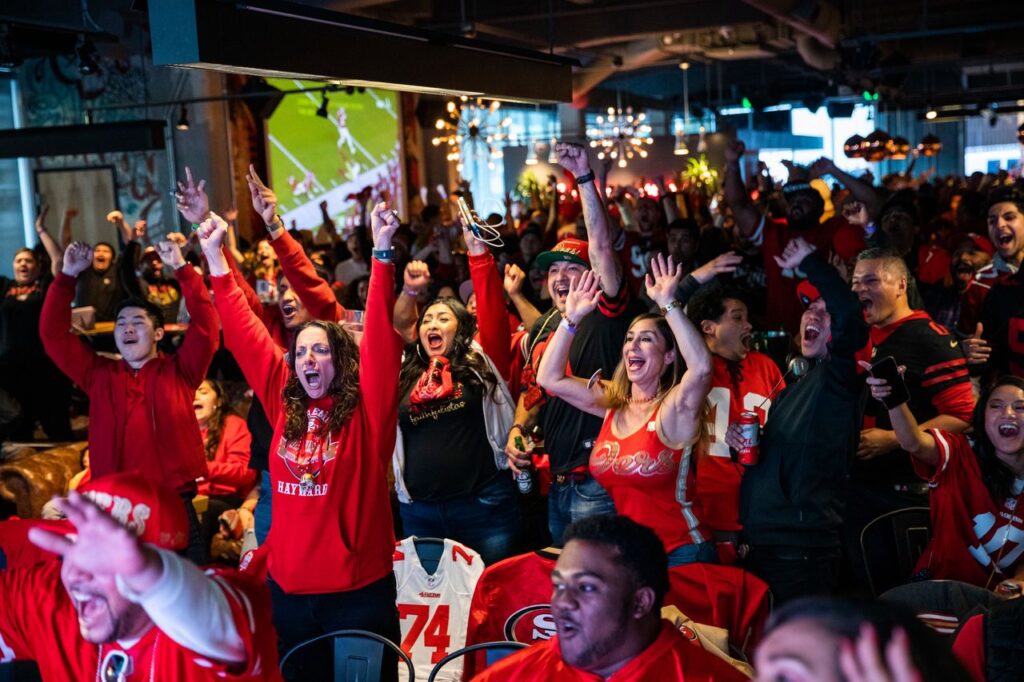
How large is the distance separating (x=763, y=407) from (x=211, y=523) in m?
2.88

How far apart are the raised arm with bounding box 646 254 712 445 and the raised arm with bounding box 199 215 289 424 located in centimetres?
122

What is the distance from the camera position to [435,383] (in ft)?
14.1

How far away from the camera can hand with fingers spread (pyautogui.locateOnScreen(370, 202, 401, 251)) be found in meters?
3.51

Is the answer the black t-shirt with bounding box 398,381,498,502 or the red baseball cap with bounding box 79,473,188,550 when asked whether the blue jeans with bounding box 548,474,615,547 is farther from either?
the red baseball cap with bounding box 79,473,188,550

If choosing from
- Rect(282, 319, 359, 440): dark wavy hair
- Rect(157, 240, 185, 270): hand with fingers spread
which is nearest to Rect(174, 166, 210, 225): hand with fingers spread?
Rect(157, 240, 185, 270): hand with fingers spread

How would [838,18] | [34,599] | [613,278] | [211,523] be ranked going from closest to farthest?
[34,599]
[613,278]
[211,523]
[838,18]

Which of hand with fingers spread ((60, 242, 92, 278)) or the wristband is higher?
hand with fingers spread ((60, 242, 92, 278))

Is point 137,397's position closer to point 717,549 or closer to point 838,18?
point 717,549

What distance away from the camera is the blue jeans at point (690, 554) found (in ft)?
11.7

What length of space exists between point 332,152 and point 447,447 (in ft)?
43.5

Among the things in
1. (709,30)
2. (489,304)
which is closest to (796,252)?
(489,304)

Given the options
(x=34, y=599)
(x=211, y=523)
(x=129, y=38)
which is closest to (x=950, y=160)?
(x=129, y=38)

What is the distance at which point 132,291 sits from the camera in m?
9.23

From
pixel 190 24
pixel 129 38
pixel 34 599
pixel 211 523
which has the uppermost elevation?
pixel 129 38
